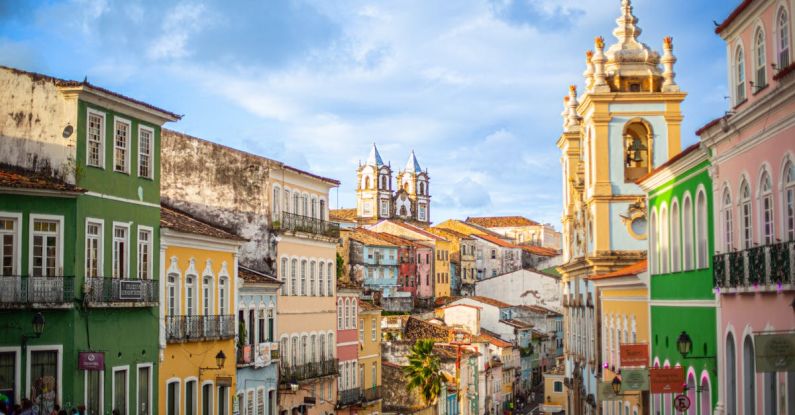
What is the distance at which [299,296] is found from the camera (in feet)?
177

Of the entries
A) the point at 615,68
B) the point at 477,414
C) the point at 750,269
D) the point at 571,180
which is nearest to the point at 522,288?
the point at 477,414

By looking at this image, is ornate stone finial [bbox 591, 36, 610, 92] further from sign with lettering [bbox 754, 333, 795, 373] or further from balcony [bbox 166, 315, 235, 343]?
sign with lettering [bbox 754, 333, 795, 373]

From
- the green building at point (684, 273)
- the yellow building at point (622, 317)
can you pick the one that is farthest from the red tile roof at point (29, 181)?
the yellow building at point (622, 317)

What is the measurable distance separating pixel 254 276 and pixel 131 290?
1351 cm

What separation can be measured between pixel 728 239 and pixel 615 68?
31.4 meters

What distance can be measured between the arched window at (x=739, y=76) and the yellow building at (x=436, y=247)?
121 metres

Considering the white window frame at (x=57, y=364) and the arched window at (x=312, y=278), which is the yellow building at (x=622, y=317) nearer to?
the arched window at (x=312, y=278)

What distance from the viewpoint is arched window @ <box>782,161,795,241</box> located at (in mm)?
22188

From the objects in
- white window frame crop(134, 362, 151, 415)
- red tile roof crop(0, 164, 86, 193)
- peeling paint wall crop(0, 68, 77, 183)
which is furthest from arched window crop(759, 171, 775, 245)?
white window frame crop(134, 362, 151, 415)

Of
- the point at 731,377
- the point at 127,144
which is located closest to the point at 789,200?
the point at 731,377

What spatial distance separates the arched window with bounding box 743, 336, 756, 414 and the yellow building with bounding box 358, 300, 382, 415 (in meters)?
38.7

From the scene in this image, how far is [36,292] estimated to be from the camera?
30.6m

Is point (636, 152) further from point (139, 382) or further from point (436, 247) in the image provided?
point (436, 247)

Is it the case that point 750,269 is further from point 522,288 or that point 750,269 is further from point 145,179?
point 522,288
